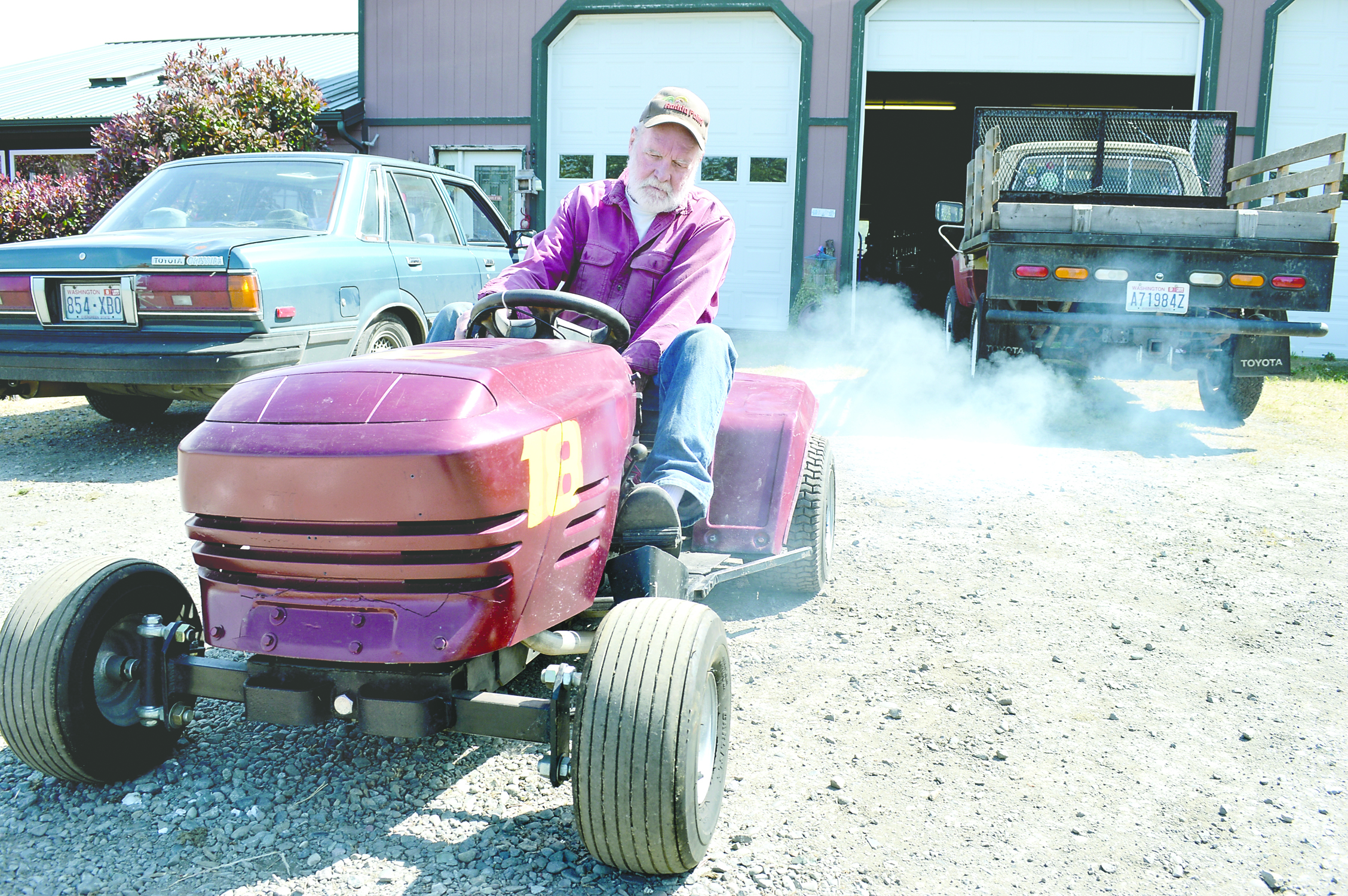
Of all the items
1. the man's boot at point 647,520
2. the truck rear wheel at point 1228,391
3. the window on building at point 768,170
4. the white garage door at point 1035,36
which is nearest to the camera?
the man's boot at point 647,520

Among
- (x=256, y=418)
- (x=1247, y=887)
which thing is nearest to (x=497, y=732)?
(x=256, y=418)

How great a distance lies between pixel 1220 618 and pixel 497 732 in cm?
269

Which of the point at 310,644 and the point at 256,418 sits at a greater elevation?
the point at 256,418

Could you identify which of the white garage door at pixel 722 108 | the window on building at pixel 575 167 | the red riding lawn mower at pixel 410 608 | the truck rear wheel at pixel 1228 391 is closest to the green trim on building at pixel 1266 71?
the white garage door at pixel 722 108

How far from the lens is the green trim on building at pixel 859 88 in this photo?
1109 centimetres

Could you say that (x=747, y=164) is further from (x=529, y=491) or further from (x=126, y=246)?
(x=529, y=491)

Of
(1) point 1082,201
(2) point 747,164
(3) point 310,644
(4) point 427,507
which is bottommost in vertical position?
(3) point 310,644

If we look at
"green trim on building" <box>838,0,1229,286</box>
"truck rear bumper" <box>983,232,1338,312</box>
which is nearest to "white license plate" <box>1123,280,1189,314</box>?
"truck rear bumper" <box>983,232,1338,312</box>

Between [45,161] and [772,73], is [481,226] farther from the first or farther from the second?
[45,161]

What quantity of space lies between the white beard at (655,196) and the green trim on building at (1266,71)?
10574 millimetres

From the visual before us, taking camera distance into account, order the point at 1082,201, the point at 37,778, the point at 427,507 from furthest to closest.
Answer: the point at 1082,201, the point at 37,778, the point at 427,507

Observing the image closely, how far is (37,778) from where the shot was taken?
7.48 ft

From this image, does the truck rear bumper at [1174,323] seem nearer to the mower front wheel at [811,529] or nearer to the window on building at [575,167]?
the mower front wheel at [811,529]

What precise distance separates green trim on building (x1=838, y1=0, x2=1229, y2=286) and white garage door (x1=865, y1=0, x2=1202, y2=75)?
0.14 m
